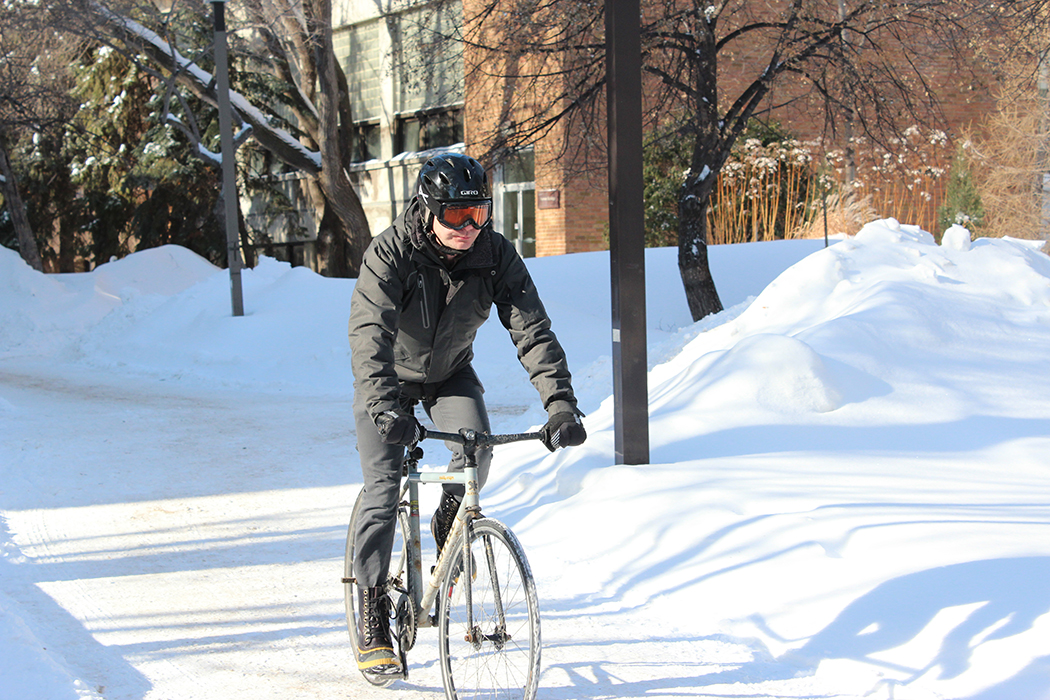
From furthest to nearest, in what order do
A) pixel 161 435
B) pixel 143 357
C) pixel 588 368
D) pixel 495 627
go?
pixel 143 357 < pixel 588 368 < pixel 161 435 < pixel 495 627

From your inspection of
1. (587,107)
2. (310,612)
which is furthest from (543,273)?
(310,612)

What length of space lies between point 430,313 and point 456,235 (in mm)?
332

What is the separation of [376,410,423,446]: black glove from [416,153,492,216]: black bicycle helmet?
2.42 ft

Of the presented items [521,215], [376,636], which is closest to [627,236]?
[376,636]

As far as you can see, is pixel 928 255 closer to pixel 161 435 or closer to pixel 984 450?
pixel 984 450

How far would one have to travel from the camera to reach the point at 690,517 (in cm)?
532

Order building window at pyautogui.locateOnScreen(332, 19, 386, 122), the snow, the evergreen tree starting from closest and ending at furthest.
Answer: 1. the snow
2. the evergreen tree
3. building window at pyautogui.locateOnScreen(332, 19, 386, 122)

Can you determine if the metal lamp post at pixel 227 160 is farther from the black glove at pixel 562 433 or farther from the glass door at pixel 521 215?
the black glove at pixel 562 433

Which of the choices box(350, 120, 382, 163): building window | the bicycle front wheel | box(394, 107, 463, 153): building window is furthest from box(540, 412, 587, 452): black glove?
box(350, 120, 382, 163): building window

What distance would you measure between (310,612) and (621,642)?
1.52 m

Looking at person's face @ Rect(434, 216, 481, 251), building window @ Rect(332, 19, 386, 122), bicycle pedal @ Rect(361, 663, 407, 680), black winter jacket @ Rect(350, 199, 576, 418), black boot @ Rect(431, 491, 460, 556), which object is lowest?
bicycle pedal @ Rect(361, 663, 407, 680)

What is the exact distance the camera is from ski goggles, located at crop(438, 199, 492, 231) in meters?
3.45

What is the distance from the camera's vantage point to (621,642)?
4.21 metres

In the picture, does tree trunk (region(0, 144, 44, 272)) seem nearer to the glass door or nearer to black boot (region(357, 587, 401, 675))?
the glass door
